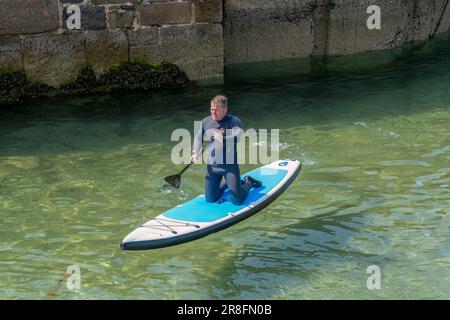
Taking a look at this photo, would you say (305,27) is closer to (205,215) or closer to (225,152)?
(225,152)

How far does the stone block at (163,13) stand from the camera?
11703 mm

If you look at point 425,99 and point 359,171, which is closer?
point 359,171

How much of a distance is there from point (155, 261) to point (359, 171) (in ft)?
9.51

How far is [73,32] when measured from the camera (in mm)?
11562

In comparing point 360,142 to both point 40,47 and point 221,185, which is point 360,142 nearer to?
point 221,185

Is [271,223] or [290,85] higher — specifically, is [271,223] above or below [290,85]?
below

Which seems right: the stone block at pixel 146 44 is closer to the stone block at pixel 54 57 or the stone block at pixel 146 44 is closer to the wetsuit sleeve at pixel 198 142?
the stone block at pixel 54 57

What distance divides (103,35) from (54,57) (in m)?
0.73

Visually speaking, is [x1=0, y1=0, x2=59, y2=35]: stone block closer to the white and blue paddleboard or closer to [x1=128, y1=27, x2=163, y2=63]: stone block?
[x1=128, y1=27, x2=163, y2=63]: stone block

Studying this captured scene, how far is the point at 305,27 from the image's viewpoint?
13.6m

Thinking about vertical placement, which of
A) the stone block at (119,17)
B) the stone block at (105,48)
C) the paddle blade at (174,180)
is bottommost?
the paddle blade at (174,180)

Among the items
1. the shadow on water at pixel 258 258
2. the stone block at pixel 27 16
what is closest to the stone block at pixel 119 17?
the stone block at pixel 27 16

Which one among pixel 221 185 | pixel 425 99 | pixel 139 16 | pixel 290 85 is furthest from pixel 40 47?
pixel 425 99
